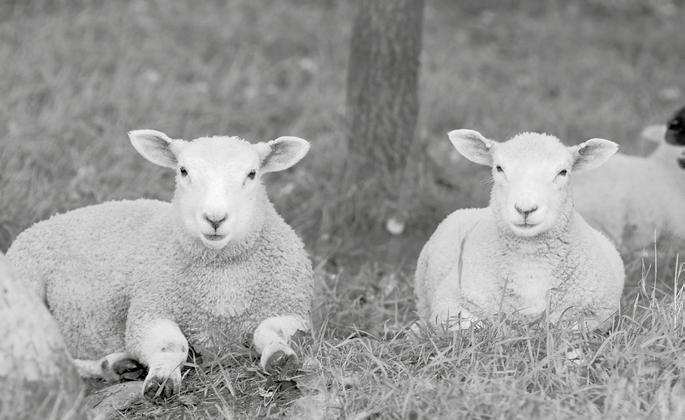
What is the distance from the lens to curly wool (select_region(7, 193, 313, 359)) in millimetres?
4469

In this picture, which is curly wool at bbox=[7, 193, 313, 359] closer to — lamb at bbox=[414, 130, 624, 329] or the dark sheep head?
lamb at bbox=[414, 130, 624, 329]

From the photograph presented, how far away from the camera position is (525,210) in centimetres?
420

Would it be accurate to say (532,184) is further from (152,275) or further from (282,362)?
(152,275)

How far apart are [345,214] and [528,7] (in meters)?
6.97

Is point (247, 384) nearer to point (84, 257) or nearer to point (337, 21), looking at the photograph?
point (84, 257)

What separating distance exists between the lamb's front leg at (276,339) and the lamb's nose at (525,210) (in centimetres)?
111

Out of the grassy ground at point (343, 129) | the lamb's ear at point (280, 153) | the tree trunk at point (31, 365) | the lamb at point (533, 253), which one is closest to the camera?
the tree trunk at point (31, 365)

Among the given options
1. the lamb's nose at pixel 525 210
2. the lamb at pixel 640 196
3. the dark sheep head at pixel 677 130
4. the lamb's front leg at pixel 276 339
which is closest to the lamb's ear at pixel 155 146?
the lamb's front leg at pixel 276 339

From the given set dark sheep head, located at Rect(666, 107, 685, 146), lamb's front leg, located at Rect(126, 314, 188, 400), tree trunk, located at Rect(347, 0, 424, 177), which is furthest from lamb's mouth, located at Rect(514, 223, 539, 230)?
dark sheep head, located at Rect(666, 107, 685, 146)

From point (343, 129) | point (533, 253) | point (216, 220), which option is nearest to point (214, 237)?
point (216, 220)

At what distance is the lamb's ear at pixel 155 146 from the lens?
14.8 ft

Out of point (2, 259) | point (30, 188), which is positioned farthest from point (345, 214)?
point (2, 259)

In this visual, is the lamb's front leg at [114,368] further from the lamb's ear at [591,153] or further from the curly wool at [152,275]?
the lamb's ear at [591,153]

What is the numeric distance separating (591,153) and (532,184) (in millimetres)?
453
